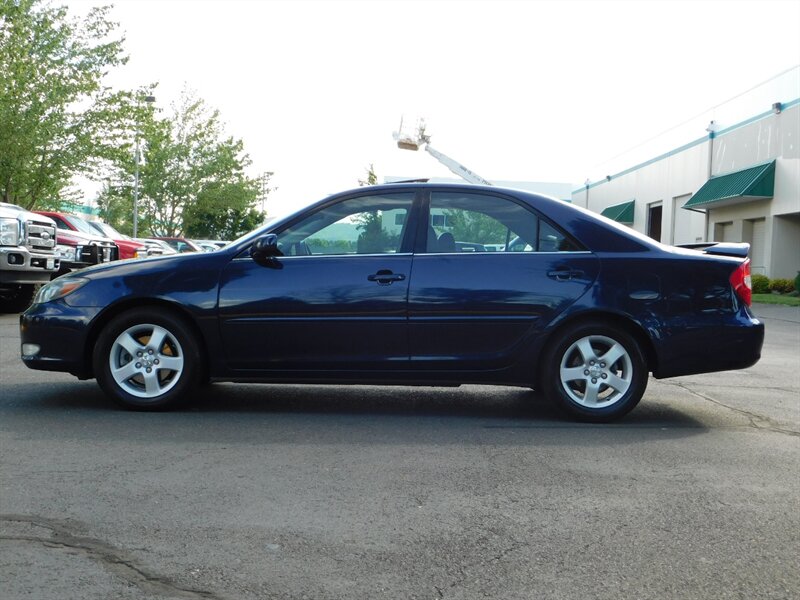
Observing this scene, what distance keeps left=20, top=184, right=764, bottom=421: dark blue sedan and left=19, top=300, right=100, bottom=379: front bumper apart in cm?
1

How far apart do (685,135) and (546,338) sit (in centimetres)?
3720

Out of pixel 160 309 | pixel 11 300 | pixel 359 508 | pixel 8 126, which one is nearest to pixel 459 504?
pixel 359 508

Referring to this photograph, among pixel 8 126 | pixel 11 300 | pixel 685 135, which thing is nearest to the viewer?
pixel 11 300

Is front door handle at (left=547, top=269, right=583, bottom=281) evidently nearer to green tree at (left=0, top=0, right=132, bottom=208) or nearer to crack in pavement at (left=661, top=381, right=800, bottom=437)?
crack in pavement at (left=661, top=381, right=800, bottom=437)

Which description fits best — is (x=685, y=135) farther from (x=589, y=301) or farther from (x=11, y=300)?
(x=589, y=301)

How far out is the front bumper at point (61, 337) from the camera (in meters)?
6.77

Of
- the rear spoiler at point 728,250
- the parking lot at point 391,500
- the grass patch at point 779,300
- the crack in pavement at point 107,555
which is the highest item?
the rear spoiler at point 728,250

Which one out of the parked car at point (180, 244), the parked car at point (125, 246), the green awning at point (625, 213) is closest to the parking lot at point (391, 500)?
the parked car at point (125, 246)

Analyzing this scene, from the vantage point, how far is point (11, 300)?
16484 millimetres

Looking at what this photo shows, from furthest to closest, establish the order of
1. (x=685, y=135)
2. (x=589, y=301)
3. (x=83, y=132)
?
(x=685, y=135) → (x=83, y=132) → (x=589, y=301)

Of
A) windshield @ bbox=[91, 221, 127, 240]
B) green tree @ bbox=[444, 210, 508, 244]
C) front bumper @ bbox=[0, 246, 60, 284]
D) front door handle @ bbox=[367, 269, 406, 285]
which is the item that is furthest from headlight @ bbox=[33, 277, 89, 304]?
windshield @ bbox=[91, 221, 127, 240]

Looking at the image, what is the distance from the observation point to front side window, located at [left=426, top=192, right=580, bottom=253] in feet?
22.1

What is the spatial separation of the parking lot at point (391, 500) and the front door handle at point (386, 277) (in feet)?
3.16

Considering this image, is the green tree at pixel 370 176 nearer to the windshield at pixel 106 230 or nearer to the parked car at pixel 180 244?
the parked car at pixel 180 244
